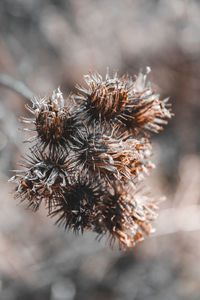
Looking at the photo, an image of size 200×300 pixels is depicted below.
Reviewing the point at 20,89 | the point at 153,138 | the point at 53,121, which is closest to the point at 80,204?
the point at 53,121

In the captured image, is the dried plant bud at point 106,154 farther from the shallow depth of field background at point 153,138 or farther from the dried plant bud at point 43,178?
the shallow depth of field background at point 153,138

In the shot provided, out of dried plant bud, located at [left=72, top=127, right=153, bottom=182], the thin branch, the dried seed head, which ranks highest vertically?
the thin branch

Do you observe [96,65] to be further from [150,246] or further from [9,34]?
[150,246]

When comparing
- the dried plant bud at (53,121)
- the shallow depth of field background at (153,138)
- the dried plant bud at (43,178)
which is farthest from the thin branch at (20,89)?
the shallow depth of field background at (153,138)

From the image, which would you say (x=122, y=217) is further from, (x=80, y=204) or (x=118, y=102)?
(x=118, y=102)

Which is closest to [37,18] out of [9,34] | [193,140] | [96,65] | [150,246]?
[9,34]

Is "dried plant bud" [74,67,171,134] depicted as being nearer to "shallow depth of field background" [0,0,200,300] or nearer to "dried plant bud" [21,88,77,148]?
"dried plant bud" [21,88,77,148]

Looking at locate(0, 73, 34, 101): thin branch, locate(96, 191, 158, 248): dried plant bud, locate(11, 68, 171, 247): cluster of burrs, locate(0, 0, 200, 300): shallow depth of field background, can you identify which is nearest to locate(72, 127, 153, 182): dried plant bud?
locate(11, 68, 171, 247): cluster of burrs

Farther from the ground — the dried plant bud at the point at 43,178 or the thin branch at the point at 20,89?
the thin branch at the point at 20,89
